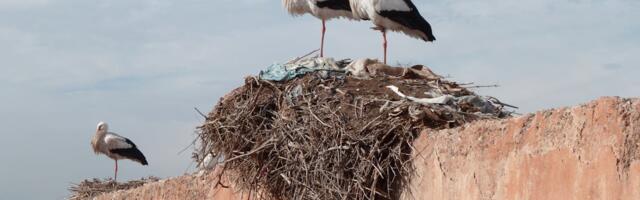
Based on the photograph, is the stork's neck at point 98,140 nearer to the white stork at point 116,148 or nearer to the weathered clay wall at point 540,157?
the white stork at point 116,148

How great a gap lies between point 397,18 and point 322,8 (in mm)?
2628

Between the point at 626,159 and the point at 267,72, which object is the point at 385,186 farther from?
the point at 626,159

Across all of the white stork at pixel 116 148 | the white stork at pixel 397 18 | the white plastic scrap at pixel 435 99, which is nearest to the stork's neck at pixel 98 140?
the white stork at pixel 116 148

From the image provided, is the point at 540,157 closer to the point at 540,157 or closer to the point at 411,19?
the point at 540,157

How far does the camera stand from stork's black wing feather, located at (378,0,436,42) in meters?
10.8

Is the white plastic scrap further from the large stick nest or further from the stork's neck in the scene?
the stork's neck

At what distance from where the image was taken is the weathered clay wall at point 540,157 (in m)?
5.59

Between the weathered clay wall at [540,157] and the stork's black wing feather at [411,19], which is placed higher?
the stork's black wing feather at [411,19]

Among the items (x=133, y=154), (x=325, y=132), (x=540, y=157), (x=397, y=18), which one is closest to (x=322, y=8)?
(x=397, y=18)

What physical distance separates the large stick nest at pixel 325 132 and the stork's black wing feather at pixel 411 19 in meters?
2.01

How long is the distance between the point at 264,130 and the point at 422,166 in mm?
1663

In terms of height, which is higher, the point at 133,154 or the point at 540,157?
the point at 540,157

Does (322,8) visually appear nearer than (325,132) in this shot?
No

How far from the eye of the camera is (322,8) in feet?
44.3
